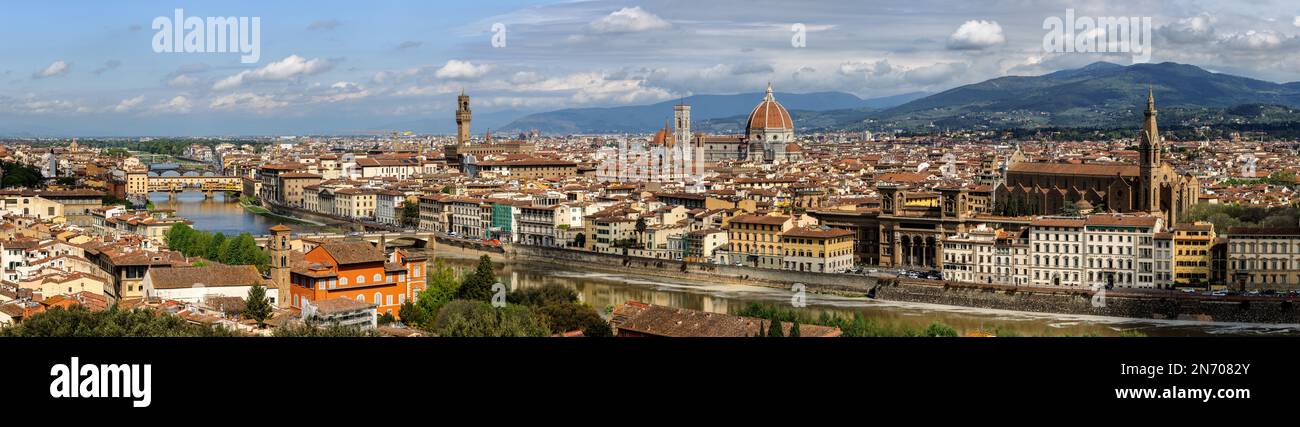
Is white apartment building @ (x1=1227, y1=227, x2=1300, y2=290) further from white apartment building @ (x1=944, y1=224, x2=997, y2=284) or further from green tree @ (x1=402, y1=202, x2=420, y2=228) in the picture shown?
green tree @ (x1=402, y1=202, x2=420, y2=228)

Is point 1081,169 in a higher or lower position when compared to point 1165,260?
higher

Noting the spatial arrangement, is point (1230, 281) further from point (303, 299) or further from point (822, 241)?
point (303, 299)

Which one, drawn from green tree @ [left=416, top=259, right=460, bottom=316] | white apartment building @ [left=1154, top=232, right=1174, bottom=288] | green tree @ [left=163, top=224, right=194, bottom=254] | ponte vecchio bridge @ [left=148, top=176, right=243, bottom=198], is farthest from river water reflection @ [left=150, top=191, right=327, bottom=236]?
white apartment building @ [left=1154, top=232, right=1174, bottom=288]

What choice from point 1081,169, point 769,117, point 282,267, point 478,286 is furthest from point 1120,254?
point 769,117

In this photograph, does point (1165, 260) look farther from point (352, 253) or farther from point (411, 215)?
point (411, 215)
